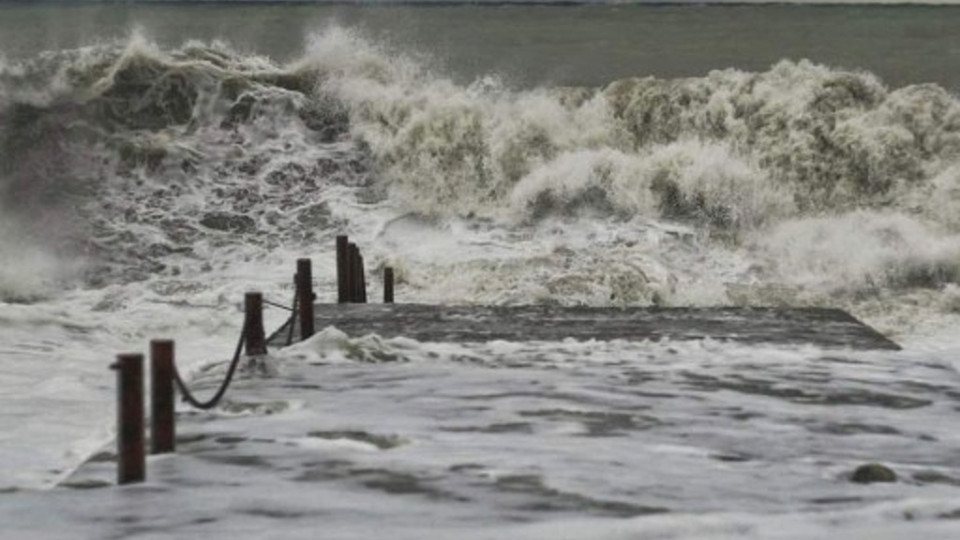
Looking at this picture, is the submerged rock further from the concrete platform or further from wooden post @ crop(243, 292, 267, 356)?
the concrete platform

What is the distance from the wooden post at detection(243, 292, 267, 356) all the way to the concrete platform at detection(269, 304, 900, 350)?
98 cm

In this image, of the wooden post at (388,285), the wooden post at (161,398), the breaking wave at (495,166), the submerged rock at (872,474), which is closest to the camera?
the submerged rock at (872,474)

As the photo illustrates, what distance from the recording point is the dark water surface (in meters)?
29.2

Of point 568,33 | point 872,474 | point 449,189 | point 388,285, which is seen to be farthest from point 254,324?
point 568,33

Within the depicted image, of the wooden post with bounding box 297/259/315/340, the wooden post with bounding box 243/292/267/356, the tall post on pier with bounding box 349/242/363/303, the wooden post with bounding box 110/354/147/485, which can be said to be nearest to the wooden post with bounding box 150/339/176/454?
the wooden post with bounding box 110/354/147/485

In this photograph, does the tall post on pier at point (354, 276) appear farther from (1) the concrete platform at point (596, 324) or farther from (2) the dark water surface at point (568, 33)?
(2) the dark water surface at point (568, 33)

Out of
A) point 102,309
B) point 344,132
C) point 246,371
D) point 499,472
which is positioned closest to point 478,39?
point 344,132

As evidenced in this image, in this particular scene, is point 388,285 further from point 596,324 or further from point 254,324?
point 254,324

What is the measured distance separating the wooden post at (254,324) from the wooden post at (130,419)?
8.42 feet

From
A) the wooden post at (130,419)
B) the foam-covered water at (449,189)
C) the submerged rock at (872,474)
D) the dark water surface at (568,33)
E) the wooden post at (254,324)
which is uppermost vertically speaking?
the dark water surface at (568,33)

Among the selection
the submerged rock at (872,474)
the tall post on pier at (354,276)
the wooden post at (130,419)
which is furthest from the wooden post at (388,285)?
the submerged rock at (872,474)

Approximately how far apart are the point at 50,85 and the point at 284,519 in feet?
68.7

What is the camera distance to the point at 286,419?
23.4ft

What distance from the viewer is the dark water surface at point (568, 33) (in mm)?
29203
